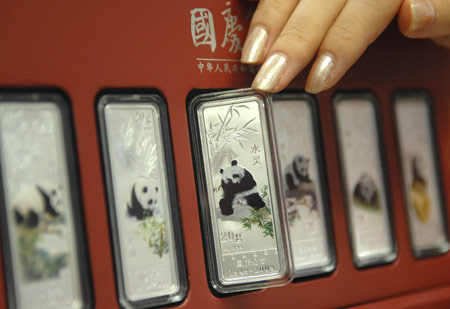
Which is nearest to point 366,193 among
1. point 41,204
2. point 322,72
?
point 322,72

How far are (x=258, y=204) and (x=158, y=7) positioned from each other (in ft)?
1.03

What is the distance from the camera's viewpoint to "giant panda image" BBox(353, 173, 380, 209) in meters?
0.81

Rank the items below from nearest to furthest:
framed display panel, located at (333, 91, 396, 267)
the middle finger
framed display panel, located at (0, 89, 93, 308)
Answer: framed display panel, located at (0, 89, 93, 308) < the middle finger < framed display panel, located at (333, 91, 396, 267)

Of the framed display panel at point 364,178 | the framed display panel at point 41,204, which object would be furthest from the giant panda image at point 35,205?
the framed display panel at point 364,178

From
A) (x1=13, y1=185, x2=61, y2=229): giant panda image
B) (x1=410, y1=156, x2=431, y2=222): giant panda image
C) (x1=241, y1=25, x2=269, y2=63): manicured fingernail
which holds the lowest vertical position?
(x1=410, y1=156, x2=431, y2=222): giant panda image

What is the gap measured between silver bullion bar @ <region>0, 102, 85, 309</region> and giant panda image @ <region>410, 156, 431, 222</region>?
58 cm

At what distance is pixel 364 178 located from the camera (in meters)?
0.82

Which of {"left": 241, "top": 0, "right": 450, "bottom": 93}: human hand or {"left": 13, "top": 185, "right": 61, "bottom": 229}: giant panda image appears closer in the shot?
{"left": 13, "top": 185, "right": 61, "bottom": 229}: giant panda image

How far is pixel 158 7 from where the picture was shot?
69cm

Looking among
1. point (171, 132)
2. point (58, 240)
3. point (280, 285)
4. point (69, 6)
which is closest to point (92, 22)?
point (69, 6)

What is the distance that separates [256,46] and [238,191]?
0.71 ft

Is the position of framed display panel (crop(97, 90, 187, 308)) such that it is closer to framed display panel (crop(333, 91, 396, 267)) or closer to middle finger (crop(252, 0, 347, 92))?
middle finger (crop(252, 0, 347, 92))

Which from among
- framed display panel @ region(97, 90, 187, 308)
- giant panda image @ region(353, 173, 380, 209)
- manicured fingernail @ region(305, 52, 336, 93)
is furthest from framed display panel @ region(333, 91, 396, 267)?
framed display panel @ region(97, 90, 187, 308)

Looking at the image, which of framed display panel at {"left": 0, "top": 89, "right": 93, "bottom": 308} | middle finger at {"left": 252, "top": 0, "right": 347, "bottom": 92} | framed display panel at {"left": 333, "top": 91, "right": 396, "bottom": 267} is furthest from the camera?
framed display panel at {"left": 333, "top": 91, "right": 396, "bottom": 267}
